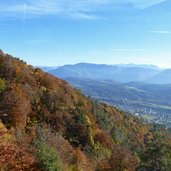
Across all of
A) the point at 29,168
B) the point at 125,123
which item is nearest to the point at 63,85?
the point at 125,123

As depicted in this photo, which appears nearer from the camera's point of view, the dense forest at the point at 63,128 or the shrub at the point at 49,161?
the shrub at the point at 49,161

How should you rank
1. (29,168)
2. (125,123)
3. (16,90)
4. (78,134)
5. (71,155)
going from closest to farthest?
(29,168) < (71,155) < (16,90) < (78,134) < (125,123)

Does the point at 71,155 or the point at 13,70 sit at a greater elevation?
the point at 13,70

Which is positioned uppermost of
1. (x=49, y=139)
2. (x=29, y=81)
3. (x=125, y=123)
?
(x=29, y=81)

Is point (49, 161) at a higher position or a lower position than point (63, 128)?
higher

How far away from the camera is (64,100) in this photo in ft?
261

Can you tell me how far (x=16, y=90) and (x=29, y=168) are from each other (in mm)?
37464

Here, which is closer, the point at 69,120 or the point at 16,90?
the point at 16,90

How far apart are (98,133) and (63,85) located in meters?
21.9

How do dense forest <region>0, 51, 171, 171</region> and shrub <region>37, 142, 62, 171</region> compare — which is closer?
shrub <region>37, 142, 62, 171</region>

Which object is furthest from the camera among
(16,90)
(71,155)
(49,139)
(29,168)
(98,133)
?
(98,133)

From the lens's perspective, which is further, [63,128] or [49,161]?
[63,128]

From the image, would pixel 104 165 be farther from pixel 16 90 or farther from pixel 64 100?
pixel 64 100

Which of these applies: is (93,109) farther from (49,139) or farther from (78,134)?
(49,139)
